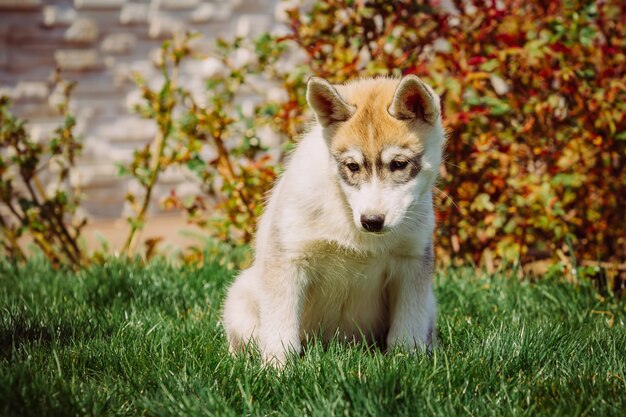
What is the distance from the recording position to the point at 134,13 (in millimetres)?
6891

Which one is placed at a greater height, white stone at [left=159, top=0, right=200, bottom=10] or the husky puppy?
white stone at [left=159, top=0, right=200, bottom=10]

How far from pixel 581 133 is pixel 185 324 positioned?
2763 mm

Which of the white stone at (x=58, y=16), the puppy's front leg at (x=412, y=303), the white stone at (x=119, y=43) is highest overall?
the white stone at (x=58, y=16)

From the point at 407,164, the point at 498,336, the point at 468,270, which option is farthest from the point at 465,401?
the point at 468,270

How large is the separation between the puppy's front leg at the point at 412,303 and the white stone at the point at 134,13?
468 centimetres

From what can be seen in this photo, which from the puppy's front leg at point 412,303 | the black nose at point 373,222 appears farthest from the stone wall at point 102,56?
the black nose at point 373,222

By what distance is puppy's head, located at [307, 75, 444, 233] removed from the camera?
2988 millimetres

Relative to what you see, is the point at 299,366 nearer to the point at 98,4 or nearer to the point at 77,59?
the point at 77,59

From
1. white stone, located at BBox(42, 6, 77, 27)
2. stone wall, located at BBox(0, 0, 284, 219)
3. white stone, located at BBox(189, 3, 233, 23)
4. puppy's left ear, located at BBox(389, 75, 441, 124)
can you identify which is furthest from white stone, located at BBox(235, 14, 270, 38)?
puppy's left ear, located at BBox(389, 75, 441, 124)

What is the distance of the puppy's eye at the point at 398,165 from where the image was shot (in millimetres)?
3049

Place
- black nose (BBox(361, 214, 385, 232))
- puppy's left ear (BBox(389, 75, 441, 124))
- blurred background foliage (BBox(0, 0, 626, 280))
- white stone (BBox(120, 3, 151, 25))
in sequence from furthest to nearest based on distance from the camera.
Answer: white stone (BBox(120, 3, 151, 25)) → blurred background foliage (BBox(0, 0, 626, 280)) → puppy's left ear (BBox(389, 75, 441, 124)) → black nose (BBox(361, 214, 385, 232))

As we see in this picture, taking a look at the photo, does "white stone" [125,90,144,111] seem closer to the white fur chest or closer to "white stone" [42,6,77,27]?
"white stone" [42,6,77,27]

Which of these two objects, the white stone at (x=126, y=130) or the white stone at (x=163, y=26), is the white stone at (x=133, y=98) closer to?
the white stone at (x=126, y=130)

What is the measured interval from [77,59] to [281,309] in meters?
4.66
